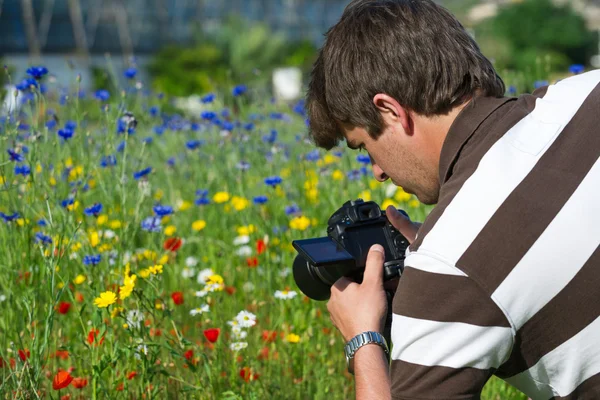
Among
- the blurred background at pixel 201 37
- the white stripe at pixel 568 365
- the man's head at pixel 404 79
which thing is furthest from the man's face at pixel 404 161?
the blurred background at pixel 201 37

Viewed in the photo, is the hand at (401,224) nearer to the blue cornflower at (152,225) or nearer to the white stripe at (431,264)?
the white stripe at (431,264)

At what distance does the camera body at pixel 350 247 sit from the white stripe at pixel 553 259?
34 cm

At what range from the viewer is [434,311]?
1.16m

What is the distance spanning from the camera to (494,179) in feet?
3.88

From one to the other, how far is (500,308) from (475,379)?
0.37 feet

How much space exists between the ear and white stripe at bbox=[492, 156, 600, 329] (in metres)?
0.33

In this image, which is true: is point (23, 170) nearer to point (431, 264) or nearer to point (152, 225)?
point (152, 225)

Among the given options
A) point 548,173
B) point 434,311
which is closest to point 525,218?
point 548,173

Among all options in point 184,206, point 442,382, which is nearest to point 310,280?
point 442,382

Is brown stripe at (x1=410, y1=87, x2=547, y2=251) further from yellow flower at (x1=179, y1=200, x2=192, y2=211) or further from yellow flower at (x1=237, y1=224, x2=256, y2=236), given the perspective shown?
yellow flower at (x1=179, y1=200, x2=192, y2=211)

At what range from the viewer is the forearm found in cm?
133

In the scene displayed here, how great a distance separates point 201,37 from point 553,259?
62.7ft

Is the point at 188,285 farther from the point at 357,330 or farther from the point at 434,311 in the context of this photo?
the point at 434,311

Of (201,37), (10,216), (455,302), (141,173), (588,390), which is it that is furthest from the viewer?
(201,37)
